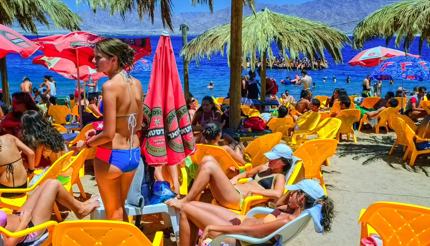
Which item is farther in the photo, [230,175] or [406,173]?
[406,173]

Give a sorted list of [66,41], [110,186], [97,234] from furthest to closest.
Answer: [66,41], [110,186], [97,234]

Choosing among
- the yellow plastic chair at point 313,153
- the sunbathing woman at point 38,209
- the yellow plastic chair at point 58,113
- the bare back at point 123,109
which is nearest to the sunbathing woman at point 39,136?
the sunbathing woman at point 38,209

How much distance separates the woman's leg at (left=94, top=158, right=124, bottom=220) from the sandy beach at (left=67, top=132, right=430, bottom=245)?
938 mm

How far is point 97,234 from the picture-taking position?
2428 millimetres

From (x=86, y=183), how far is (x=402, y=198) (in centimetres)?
405

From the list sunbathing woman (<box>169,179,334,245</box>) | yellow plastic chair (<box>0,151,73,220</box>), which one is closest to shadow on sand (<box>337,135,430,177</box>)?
sunbathing woman (<box>169,179,334,245</box>)

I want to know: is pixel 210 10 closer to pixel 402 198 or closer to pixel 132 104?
pixel 402 198

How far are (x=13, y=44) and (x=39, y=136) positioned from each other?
94 cm

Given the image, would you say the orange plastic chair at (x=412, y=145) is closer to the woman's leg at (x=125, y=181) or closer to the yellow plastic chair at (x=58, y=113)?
the woman's leg at (x=125, y=181)

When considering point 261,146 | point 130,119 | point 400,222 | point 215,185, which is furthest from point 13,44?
point 400,222

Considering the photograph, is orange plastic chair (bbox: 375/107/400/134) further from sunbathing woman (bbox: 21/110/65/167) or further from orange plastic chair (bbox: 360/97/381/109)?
sunbathing woman (bbox: 21/110/65/167)

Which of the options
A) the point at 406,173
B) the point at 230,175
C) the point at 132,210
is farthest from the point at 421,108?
the point at 132,210

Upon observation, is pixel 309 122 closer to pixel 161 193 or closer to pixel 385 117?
pixel 385 117

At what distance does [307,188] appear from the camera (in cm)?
304
